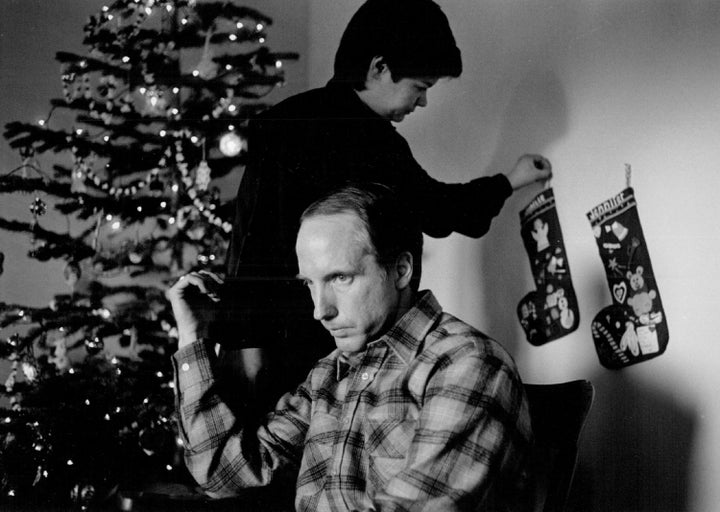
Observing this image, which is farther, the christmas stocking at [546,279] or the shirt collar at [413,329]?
the christmas stocking at [546,279]

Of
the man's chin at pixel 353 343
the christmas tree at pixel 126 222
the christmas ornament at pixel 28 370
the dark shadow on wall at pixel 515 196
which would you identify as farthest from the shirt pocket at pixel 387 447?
the christmas ornament at pixel 28 370

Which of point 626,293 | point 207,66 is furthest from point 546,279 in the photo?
point 207,66

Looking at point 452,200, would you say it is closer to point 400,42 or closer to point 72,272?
point 400,42

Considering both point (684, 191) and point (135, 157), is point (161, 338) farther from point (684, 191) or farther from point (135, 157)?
point (684, 191)

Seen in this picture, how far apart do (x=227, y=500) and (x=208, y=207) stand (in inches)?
48.7

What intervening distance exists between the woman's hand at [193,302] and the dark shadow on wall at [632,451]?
0.92m

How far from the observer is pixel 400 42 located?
5.68 feet

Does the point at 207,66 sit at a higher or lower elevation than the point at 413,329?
higher

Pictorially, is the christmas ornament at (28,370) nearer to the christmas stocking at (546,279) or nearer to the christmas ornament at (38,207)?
the christmas ornament at (38,207)

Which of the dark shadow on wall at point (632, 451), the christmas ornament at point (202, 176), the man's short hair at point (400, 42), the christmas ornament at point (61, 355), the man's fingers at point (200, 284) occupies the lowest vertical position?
the dark shadow on wall at point (632, 451)

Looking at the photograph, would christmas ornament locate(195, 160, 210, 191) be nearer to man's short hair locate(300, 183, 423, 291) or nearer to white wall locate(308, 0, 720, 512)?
white wall locate(308, 0, 720, 512)

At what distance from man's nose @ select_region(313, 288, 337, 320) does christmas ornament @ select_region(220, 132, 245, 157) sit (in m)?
1.18

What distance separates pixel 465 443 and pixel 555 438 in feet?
0.88

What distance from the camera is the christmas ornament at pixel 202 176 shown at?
229 cm
